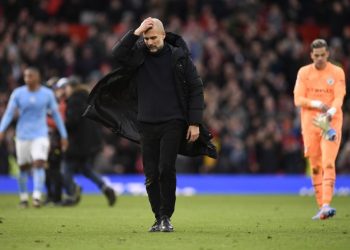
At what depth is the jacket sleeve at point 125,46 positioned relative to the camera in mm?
11406

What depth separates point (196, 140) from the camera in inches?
461

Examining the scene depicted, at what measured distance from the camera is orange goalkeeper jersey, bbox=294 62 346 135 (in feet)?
46.6

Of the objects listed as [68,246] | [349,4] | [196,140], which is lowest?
[68,246]

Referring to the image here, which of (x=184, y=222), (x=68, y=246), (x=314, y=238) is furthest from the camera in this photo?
(x=184, y=222)

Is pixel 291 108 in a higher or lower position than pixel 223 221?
higher

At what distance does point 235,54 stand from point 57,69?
17.5 feet

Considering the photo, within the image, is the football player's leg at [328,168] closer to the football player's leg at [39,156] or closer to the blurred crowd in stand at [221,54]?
the football player's leg at [39,156]

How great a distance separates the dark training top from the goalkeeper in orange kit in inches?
122

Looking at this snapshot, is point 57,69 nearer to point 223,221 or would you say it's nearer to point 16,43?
point 16,43

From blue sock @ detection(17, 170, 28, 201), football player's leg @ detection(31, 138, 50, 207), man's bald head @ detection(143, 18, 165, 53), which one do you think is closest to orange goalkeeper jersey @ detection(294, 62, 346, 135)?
man's bald head @ detection(143, 18, 165, 53)

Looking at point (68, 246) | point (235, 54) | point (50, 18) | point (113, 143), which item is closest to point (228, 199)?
point (113, 143)

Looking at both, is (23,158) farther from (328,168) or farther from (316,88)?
(328,168)

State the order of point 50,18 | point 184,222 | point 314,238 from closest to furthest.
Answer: point 314,238, point 184,222, point 50,18

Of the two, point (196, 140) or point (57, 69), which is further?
point (57, 69)
